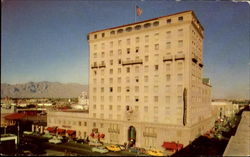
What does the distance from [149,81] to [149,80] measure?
193 mm

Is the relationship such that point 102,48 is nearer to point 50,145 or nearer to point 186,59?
point 186,59

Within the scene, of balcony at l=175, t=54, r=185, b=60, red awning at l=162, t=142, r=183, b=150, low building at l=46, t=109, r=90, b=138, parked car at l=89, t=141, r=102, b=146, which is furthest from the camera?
low building at l=46, t=109, r=90, b=138

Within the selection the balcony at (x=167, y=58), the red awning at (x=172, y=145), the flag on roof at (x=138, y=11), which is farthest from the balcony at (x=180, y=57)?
the red awning at (x=172, y=145)

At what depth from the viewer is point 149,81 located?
146 feet

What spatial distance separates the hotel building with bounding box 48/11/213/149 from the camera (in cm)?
4103

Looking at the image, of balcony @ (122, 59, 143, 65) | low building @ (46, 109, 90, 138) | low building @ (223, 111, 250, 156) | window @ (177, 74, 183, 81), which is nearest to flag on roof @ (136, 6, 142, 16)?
balcony @ (122, 59, 143, 65)

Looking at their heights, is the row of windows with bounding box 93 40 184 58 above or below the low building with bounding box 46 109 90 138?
above

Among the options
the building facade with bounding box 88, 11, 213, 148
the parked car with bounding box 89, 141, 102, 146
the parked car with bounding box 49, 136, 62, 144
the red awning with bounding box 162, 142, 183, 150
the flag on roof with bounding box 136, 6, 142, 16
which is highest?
the flag on roof with bounding box 136, 6, 142, 16

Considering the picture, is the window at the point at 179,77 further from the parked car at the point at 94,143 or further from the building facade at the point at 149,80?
the parked car at the point at 94,143

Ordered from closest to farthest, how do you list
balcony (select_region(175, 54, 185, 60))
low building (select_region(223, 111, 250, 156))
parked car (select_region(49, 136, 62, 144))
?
low building (select_region(223, 111, 250, 156)) < balcony (select_region(175, 54, 185, 60)) < parked car (select_region(49, 136, 62, 144))

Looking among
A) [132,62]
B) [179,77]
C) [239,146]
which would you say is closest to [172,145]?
[239,146]

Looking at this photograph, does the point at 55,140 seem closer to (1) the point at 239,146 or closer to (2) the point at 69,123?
(2) the point at 69,123

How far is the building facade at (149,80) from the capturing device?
1615 inches

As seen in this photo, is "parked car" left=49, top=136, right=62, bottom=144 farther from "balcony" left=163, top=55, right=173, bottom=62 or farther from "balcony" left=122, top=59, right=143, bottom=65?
"balcony" left=163, top=55, right=173, bottom=62
